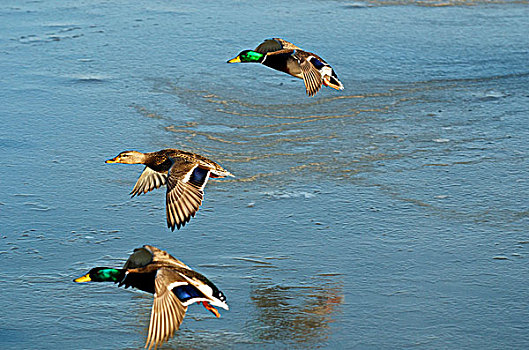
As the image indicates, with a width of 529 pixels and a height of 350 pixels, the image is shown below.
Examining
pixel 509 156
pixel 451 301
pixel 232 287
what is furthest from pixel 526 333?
pixel 509 156

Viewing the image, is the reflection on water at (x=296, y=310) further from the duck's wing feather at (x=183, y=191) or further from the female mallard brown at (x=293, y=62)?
the female mallard brown at (x=293, y=62)

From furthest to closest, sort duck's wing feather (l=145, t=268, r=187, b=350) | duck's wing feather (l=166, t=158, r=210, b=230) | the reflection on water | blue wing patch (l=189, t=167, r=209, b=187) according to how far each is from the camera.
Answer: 1. blue wing patch (l=189, t=167, r=209, b=187)
2. duck's wing feather (l=166, t=158, r=210, b=230)
3. the reflection on water
4. duck's wing feather (l=145, t=268, r=187, b=350)

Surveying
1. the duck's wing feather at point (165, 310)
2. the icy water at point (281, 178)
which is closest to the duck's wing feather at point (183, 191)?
the icy water at point (281, 178)

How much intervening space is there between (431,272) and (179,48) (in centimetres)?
449

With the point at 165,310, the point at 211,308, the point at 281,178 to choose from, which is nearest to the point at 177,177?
the point at 211,308

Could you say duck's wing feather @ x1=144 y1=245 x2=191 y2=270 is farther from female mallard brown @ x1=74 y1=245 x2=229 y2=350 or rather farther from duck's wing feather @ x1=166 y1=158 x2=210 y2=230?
duck's wing feather @ x1=166 y1=158 x2=210 y2=230

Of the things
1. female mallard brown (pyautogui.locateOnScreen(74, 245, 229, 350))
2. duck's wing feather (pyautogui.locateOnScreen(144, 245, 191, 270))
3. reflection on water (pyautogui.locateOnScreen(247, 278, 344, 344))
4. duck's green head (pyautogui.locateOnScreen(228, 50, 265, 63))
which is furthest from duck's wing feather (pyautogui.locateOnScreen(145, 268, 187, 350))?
duck's green head (pyautogui.locateOnScreen(228, 50, 265, 63))

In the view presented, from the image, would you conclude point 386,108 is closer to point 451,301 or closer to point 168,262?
point 451,301

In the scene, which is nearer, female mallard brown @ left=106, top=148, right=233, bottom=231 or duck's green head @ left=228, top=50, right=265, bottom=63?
female mallard brown @ left=106, top=148, right=233, bottom=231

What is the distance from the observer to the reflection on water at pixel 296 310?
3803mm

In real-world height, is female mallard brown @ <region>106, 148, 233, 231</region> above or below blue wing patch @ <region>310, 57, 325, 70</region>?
below

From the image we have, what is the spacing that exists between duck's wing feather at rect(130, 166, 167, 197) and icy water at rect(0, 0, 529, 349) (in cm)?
12

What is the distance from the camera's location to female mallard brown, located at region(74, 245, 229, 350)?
137 inches

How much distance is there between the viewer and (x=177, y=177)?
4434mm
